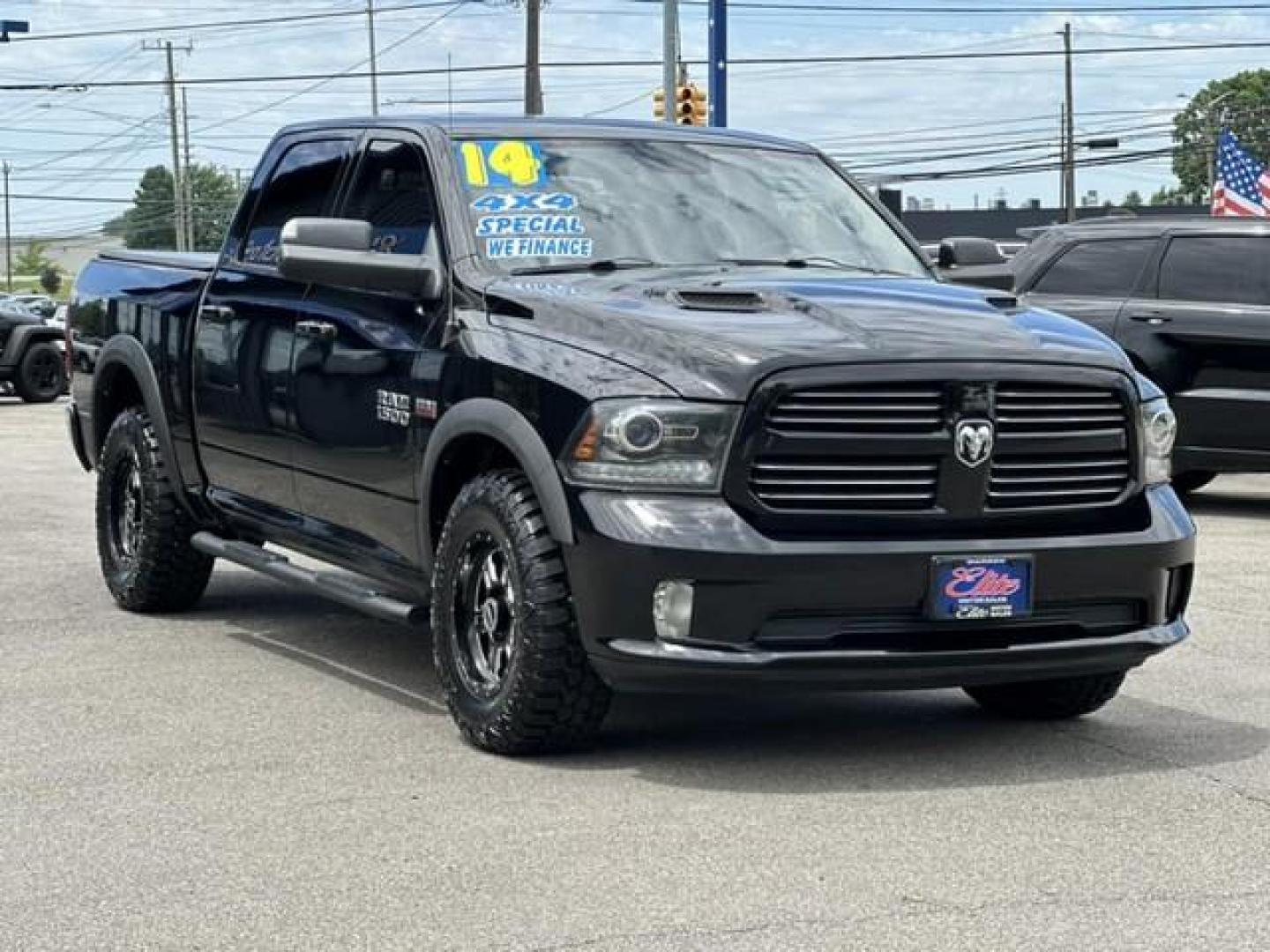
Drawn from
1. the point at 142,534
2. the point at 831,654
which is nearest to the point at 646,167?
the point at 831,654

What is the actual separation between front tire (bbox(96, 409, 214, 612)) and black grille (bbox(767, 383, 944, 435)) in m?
3.68

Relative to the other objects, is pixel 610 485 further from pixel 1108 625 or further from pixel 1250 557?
pixel 1250 557

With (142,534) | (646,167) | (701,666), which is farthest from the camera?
(142,534)

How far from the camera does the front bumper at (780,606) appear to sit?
5957mm

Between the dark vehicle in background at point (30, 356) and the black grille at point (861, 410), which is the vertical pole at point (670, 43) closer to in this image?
the dark vehicle in background at point (30, 356)

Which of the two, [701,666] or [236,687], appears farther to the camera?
[236,687]

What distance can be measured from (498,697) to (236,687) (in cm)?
160

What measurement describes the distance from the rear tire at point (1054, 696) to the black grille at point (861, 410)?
1.21 metres

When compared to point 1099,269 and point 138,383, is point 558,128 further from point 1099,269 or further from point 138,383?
point 1099,269

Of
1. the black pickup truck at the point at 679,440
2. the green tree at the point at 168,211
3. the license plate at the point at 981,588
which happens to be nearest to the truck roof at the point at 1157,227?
the black pickup truck at the point at 679,440

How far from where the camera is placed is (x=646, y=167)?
7.56 meters

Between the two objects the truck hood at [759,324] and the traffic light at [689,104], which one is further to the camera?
the traffic light at [689,104]

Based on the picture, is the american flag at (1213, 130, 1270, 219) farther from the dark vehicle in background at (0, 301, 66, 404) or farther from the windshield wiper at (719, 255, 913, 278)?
the windshield wiper at (719, 255, 913, 278)

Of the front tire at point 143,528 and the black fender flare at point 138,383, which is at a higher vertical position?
the black fender flare at point 138,383
